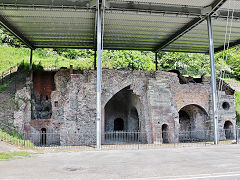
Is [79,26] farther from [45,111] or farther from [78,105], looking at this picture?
[45,111]

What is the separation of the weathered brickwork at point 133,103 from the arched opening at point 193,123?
0.09 metres

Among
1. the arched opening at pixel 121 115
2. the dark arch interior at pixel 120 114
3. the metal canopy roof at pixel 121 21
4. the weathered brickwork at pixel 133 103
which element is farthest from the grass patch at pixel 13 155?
the dark arch interior at pixel 120 114

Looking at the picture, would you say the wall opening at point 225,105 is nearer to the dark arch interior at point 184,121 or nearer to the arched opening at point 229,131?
the arched opening at point 229,131

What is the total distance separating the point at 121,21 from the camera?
1867 cm

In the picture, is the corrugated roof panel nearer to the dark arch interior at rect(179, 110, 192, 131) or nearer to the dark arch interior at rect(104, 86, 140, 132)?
the dark arch interior at rect(104, 86, 140, 132)

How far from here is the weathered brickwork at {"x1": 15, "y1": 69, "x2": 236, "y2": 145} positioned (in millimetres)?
18312

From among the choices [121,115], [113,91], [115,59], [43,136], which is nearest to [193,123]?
[121,115]

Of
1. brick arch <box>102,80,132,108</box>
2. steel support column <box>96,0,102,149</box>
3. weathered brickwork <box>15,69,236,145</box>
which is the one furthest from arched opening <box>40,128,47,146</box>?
steel support column <box>96,0,102,149</box>

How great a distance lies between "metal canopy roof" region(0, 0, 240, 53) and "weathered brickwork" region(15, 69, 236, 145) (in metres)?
3.76

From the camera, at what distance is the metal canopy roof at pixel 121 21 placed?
16.3 m

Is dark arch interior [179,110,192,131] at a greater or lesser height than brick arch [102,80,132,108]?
lesser

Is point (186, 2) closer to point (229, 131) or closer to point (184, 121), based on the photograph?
point (184, 121)

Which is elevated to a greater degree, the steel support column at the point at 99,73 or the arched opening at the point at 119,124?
the steel support column at the point at 99,73

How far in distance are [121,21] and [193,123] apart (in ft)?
39.6
